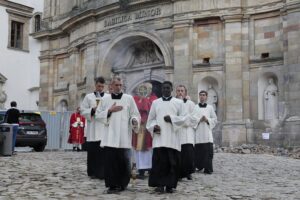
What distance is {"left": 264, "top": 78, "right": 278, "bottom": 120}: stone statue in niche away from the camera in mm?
20781

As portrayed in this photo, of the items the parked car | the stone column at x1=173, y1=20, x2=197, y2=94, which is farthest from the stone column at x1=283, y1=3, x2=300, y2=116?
the parked car

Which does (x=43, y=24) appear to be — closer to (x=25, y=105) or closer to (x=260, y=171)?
(x=25, y=105)

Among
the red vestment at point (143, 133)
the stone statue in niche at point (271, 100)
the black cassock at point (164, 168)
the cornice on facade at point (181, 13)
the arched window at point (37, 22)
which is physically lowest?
the black cassock at point (164, 168)

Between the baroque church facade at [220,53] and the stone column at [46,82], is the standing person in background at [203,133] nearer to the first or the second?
the baroque church facade at [220,53]

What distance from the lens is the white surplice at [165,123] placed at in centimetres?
856

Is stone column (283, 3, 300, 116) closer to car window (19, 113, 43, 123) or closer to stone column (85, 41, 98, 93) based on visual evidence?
car window (19, 113, 43, 123)

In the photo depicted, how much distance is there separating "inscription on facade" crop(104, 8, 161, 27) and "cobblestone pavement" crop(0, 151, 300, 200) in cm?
1171

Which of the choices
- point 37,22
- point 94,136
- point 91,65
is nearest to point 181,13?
point 91,65

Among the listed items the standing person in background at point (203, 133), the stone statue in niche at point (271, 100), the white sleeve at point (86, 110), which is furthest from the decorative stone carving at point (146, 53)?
the white sleeve at point (86, 110)

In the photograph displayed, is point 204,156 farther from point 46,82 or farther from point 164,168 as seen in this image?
point 46,82

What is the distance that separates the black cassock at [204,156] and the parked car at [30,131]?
9348mm

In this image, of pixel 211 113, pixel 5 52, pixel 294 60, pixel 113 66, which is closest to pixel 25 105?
pixel 5 52

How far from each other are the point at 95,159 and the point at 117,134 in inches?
79.4

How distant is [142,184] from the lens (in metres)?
9.42
